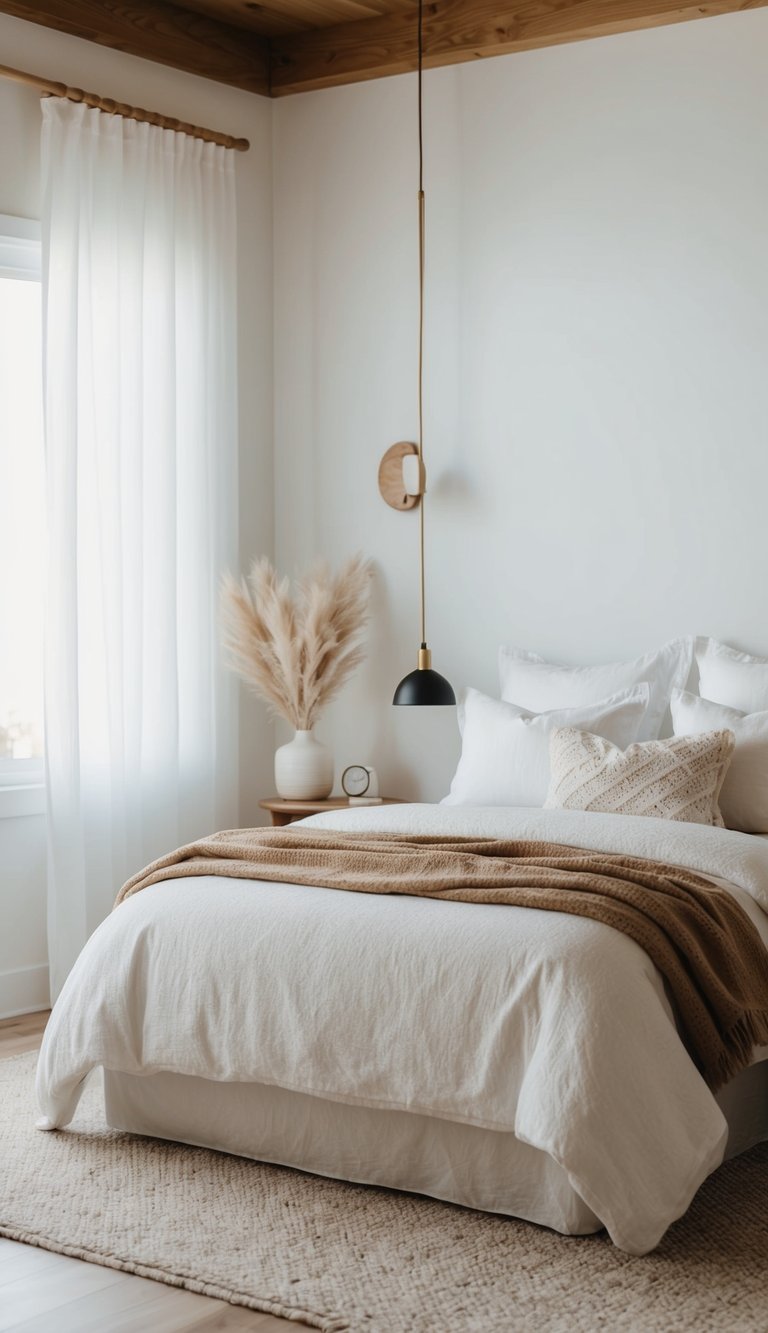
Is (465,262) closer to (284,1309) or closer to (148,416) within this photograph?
(148,416)

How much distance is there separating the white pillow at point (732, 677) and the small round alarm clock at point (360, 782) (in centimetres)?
120

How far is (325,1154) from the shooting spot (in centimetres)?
307

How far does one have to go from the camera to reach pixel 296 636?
4.89 meters

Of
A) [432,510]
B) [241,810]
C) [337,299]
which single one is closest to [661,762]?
[432,510]

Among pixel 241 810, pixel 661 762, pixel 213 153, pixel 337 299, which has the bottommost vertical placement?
pixel 241 810

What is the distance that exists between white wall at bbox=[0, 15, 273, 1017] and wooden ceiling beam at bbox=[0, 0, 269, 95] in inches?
1.4

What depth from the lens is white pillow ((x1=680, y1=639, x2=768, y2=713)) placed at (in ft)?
13.5

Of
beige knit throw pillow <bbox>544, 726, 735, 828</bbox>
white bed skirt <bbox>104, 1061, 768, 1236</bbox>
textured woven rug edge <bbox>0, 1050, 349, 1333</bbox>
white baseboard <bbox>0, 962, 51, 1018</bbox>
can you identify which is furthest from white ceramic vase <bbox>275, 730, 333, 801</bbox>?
textured woven rug edge <bbox>0, 1050, 349, 1333</bbox>

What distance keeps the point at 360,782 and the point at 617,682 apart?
1.03 m

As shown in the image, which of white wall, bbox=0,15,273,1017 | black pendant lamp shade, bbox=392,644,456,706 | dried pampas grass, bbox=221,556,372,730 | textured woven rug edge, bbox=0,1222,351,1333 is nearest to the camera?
textured woven rug edge, bbox=0,1222,351,1333

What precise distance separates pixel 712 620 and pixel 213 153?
229cm

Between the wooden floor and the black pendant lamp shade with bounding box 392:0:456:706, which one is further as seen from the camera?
the black pendant lamp shade with bounding box 392:0:456:706

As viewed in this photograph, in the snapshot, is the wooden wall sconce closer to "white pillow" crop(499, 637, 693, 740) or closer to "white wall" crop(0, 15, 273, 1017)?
"white wall" crop(0, 15, 273, 1017)

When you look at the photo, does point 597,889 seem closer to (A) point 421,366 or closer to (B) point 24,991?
(B) point 24,991
